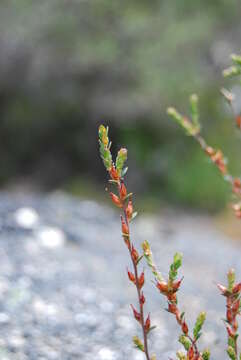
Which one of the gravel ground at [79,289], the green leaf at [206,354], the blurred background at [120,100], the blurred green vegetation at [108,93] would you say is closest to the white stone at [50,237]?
the gravel ground at [79,289]

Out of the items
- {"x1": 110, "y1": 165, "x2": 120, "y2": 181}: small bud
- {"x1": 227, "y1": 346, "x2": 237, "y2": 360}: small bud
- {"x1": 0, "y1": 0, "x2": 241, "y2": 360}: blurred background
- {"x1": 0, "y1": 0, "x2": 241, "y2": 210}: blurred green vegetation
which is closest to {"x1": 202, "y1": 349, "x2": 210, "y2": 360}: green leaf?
{"x1": 227, "y1": 346, "x2": 237, "y2": 360}: small bud

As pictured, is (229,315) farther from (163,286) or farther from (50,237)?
(50,237)

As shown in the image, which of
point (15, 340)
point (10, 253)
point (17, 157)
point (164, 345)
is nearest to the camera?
point (15, 340)

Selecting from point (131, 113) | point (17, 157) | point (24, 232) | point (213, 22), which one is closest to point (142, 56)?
point (131, 113)

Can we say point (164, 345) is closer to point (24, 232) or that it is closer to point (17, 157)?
point (24, 232)

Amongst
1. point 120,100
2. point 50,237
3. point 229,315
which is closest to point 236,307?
point 229,315

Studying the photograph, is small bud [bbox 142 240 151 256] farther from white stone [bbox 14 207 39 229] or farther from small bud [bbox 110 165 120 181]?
white stone [bbox 14 207 39 229]
